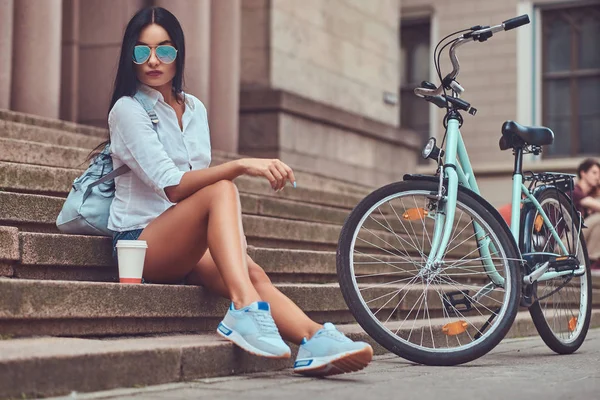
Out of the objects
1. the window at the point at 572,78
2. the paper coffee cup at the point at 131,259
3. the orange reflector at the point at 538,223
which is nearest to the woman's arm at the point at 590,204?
the orange reflector at the point at 538,223

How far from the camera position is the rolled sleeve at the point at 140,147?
→ 4.40 m

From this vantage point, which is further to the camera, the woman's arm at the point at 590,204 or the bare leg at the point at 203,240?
the woman's arm at the point at 590,204

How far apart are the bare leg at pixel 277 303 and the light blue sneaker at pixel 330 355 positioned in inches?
2.9

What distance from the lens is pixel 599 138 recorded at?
16750mm

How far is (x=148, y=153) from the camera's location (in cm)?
443

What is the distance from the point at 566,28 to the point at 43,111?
422 inches

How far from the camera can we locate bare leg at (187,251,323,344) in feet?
13.6

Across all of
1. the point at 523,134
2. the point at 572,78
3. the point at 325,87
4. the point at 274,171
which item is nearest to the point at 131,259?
the point at 274,171

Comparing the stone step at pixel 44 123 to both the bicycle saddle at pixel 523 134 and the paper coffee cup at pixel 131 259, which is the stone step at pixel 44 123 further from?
the bicycle saddle at pixel 523 134

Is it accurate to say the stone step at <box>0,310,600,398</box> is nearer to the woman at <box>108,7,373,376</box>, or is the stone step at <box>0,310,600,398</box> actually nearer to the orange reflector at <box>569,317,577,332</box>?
the woman at <box>108,7,373,376</box>

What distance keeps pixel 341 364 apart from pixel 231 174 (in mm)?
873

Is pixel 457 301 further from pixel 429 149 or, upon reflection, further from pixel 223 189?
pixel 223 189

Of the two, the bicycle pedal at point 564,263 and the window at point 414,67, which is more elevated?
the window at point 414,67

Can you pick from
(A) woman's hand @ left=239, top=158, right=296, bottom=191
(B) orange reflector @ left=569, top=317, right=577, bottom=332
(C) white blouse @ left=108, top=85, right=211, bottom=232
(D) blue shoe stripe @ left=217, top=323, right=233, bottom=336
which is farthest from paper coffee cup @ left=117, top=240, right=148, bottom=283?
(B) orange reflector @ left=569, top=317, right=577, bottom=332
